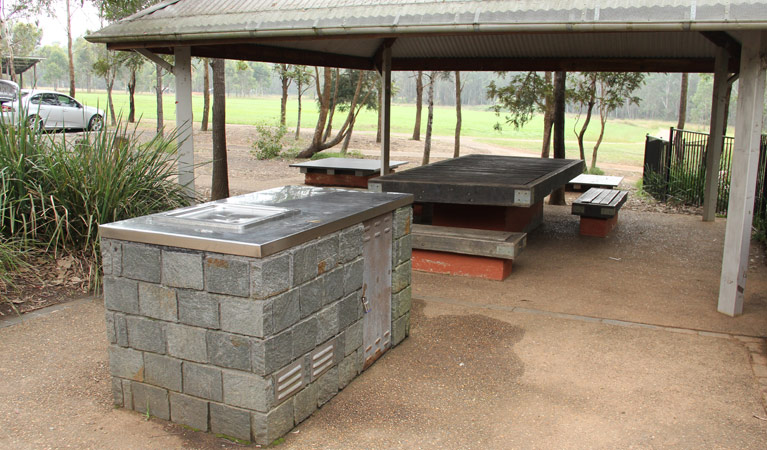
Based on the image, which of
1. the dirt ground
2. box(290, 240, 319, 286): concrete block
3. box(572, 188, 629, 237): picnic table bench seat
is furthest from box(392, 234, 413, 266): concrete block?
box(572, 188, 629, 237): picnic table bench seat

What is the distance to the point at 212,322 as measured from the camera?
3.29m

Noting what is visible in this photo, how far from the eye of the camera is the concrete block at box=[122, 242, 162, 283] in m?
3.39

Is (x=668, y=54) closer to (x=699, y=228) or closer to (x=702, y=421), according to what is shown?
(x=699, y=228)

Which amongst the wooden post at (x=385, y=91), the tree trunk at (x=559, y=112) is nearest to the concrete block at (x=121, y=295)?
the wooden post at (x=385, y=91)

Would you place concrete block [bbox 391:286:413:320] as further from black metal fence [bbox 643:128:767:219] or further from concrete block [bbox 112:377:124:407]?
black metal fence [bbox 643:128:767:219]

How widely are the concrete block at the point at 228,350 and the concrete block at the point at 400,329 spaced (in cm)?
162

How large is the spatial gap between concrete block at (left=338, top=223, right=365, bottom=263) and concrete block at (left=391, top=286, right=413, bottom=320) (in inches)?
30.6

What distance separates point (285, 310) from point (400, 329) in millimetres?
1661

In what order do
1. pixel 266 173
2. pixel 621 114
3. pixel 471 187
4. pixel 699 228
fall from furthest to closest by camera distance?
pixel 621 114, pixel 266 173, pixel 699 228, pixel 471 187

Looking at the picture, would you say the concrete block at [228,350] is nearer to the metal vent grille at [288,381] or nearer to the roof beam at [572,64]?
the metal vent grille at [288,381]

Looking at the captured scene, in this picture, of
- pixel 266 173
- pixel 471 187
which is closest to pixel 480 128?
pixel 266 173

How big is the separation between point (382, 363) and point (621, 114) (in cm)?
8946

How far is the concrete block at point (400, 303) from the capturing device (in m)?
4.66

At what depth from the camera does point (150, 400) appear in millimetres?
3598
